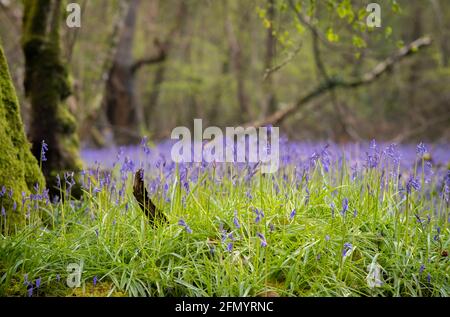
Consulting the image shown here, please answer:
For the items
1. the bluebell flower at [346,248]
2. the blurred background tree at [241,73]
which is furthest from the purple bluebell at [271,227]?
the blurred background tree at [241,73]

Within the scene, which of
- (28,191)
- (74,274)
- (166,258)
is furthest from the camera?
(28,191)

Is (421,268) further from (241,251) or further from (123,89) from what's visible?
(123,89)

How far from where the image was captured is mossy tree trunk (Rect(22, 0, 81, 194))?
Result: 540cm

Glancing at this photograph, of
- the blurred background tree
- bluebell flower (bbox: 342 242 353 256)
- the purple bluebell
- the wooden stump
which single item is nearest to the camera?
bluebell flower (bbox: 342 242 353 256)

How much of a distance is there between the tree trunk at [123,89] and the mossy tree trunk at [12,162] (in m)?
10.7

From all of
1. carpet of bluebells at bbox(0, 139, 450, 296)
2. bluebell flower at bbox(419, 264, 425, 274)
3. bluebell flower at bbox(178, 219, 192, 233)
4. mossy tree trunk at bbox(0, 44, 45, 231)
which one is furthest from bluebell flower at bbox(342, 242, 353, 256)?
mossy tree trunk at bbox(0, 44, 45, 231)

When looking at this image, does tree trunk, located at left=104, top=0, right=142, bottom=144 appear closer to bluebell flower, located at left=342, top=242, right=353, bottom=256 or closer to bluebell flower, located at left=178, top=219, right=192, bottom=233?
bluebell flower, located at left=178, top=219, right=192, bottom=233

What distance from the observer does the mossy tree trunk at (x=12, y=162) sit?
3.67 m

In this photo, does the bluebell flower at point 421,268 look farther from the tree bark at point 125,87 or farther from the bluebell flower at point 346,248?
the tree bark at point 125,87

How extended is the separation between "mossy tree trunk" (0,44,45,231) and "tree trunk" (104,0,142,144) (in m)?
10.7

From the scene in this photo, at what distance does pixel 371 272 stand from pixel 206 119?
72.4 feet
